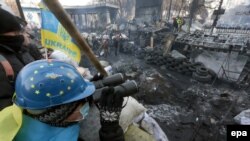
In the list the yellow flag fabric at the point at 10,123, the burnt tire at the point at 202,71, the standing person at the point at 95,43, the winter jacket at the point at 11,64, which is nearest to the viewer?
the yellow flag fabric at the point at 10,123

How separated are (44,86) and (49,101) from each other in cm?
13

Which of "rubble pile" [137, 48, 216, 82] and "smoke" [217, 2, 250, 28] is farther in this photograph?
"smoke" [217, 2, 250, 28]

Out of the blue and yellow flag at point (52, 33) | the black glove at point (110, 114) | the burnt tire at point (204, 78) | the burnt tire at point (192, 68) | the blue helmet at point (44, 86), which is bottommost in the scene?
the burnt tire at point (204, 78)

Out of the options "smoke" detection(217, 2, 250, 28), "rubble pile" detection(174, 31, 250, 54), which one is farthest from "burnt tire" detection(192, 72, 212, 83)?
"smoke" detection(217, 2, 250, 28)

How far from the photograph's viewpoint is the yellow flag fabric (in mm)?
1375

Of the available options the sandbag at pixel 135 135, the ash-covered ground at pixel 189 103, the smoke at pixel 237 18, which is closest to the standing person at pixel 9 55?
the sandbag at pixel 135 135

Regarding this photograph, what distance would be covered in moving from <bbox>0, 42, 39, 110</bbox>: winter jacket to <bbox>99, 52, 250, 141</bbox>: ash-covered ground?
4.33 meters

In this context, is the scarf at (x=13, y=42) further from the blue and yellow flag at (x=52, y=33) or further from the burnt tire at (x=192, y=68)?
the burnt tire at (x=192, y=68)

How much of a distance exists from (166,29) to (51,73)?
714 inches

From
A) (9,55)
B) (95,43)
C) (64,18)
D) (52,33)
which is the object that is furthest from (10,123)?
(95,43)

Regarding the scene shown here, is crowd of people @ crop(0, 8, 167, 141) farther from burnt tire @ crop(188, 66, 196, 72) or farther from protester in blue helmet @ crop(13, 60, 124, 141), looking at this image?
burnt tire @ crop(188, 66, 196, 72)

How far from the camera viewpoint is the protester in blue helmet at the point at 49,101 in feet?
4.90

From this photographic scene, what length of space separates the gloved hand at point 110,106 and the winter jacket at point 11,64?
1067 millimetres

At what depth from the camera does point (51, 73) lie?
1515 millimetres
